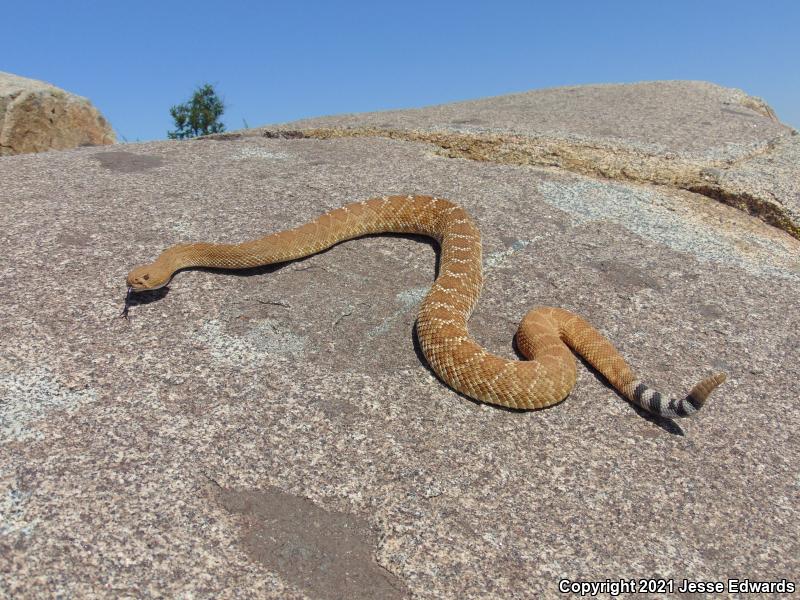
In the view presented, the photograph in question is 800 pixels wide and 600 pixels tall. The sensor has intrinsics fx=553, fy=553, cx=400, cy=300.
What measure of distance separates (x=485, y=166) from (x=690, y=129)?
12.5ft

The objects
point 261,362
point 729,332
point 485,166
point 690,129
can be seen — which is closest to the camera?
point 261,362

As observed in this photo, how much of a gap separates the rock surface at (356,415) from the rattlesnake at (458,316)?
164mm

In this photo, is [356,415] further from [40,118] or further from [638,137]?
[40,118]

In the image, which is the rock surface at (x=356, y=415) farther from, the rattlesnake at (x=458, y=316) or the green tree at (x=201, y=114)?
the green tree at (x=201, y=114)

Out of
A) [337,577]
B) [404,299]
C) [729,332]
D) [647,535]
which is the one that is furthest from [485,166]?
[337,577]

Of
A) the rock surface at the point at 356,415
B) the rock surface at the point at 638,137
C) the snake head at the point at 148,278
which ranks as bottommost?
the rock surface at the point at 356,415

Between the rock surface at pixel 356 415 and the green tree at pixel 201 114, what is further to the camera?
the green tree at pixel 201 114

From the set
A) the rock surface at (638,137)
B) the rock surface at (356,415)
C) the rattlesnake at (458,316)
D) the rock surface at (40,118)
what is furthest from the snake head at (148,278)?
the rock surface at (40,118)

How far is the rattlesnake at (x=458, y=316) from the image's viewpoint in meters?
4.29

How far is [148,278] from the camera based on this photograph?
4793mm

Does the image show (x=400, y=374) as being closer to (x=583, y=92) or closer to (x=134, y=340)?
(x=134, y=340)

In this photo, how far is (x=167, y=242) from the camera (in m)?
5.75

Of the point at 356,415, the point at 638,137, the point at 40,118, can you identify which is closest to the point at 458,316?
the point at 356,415

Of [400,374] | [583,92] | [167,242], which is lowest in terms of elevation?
[400,374]
